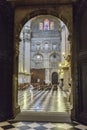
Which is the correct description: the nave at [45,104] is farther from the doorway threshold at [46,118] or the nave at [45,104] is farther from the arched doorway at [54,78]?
the arched doorway at [54,78]

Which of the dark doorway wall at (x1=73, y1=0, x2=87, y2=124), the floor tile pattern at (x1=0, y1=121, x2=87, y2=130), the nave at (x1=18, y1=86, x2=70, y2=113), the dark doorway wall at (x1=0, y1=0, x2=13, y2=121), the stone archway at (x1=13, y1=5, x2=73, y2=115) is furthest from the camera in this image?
the nave at (x1=18, y1=86, x2=70, y2=113)

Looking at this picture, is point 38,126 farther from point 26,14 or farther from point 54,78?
point 54,78

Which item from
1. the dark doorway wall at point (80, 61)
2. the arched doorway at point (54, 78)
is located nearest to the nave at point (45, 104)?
the dark doorway wall at point (80, 61)

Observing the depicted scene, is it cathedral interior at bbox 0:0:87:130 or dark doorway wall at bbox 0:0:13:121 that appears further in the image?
dark doorway wall at bbox 0:0:13:121

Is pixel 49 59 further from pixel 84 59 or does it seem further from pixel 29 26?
pixel 84 59

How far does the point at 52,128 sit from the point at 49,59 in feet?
139

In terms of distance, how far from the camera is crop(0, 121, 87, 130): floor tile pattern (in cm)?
634

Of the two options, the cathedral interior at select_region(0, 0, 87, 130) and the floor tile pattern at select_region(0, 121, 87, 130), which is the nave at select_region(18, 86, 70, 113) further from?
the floor tile pattern at select_region(0, 121, 87, 130)

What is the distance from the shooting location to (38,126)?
6594 millimetres

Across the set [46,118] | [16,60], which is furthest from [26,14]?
[46,118]

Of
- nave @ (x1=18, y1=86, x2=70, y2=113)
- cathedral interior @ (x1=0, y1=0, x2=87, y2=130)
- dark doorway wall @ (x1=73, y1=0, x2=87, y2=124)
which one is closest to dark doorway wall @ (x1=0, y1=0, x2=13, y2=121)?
cathedral interior @ (x1=0, y1=0, x2=87, y2=130)

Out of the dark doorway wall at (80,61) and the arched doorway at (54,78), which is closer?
the dark doorway wall at (80,61)

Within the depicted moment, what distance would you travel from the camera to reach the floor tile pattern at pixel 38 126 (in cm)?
634

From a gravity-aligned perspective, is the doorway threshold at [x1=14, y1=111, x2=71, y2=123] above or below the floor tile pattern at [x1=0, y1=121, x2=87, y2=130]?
above
